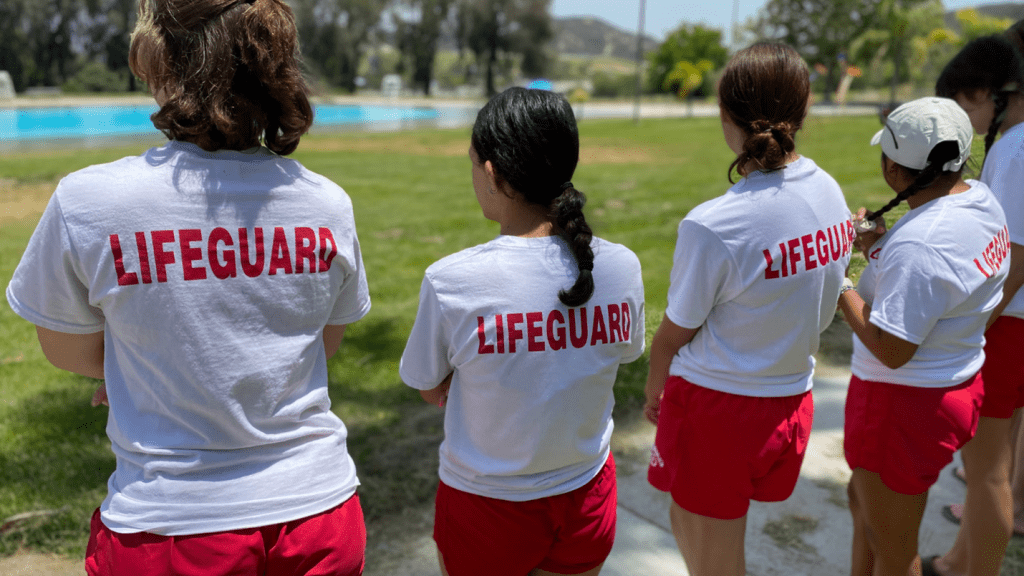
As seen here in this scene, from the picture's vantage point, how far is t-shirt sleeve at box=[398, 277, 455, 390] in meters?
1.62

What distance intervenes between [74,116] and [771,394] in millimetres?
29632

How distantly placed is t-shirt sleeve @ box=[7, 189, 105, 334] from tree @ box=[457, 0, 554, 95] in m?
52.8

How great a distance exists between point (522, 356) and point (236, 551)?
2.13 feet

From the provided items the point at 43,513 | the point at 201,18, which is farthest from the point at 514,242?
the point at 43,513

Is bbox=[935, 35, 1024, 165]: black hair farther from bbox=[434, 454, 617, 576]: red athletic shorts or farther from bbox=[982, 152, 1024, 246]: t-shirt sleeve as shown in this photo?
bbox=[434, 454, 617, 576]: red athletic shorts

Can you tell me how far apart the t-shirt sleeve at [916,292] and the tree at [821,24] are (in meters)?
45.5

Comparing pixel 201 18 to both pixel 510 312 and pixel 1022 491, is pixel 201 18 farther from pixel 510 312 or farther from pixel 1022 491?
pixel 1022 491

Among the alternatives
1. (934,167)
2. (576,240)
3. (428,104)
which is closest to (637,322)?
(576,240)

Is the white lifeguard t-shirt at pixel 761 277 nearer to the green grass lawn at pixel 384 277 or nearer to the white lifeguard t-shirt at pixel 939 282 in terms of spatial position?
the white lifeguard t-shirt at pixel 939 282

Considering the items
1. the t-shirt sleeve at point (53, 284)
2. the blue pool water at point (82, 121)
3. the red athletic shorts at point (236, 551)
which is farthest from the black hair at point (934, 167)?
the blue pool water at point (82, 121)

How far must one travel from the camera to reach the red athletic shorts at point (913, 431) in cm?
222

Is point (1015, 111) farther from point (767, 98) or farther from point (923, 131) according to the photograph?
point (767, 98)

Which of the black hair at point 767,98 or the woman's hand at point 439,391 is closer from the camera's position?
the woman's hand at point 439,391

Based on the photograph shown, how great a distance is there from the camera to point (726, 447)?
2088 mm
